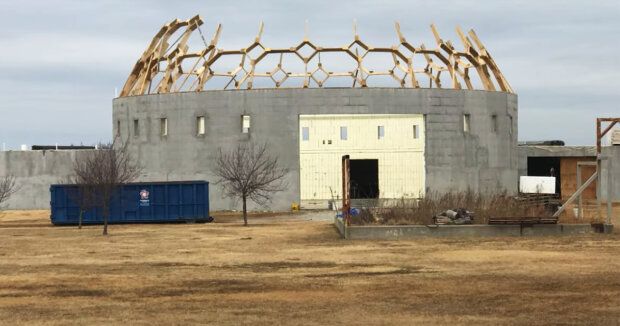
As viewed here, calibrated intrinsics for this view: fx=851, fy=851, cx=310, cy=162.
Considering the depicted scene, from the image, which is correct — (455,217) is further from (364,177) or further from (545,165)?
(545,165)

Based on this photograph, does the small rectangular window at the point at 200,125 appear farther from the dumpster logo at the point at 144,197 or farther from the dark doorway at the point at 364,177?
the dumpster logo at the point at 144,197

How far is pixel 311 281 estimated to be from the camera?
57.7 ft

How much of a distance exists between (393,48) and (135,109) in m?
15.8

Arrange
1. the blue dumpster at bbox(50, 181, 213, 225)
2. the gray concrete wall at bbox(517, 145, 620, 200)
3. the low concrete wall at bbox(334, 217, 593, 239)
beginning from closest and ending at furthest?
the low concrete wall at bbox(334, 217, 593, 239) → the blue dumpster at bbox(50, 181, 213, 225) → the gray concrete wall at bbox(517, 145, 620, 200)

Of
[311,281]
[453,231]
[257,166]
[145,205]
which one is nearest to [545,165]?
[257,166]

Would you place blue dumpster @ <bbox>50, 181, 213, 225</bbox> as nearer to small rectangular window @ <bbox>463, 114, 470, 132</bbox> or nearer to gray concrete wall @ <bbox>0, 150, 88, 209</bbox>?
gray concrete wall @ <bbox>0, 150, 88, 209</bbox>

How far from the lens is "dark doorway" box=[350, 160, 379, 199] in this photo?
49344 mm

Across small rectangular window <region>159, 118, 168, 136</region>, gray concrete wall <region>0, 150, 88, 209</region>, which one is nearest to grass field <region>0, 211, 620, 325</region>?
small rectangular window <region>159, 118, 168, 136</region>

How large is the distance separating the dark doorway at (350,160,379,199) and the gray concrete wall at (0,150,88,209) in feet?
58.1

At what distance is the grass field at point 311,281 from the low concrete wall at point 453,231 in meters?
0.99

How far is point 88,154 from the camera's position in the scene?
5216 cm

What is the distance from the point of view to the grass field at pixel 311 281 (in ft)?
44.2

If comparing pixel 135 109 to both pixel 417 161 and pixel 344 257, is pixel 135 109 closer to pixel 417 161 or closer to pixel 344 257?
pixel 417 161

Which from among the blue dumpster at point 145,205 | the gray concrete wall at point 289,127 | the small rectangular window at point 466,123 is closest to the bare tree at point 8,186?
the gray concrete wall at point 289,127
